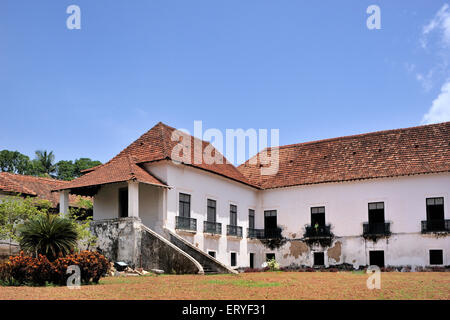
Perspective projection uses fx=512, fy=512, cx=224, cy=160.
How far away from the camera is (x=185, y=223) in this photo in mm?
24734

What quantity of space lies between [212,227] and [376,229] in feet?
30.3

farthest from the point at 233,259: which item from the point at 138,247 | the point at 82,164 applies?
the point at 82,164

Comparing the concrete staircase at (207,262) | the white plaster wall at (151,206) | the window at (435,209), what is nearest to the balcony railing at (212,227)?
the white plaster wall at (151,206)

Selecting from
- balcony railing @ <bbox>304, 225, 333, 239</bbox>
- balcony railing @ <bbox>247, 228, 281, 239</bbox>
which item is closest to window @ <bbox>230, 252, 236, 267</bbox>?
balcony railing @ <bbox>247, 228, 281, 239</bbox>

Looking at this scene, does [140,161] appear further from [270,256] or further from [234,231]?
[270,256]

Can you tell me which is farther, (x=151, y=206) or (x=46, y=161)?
(x=46, y=161)

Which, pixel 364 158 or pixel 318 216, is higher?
pixel 364 158

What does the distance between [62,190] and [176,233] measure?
228 inches

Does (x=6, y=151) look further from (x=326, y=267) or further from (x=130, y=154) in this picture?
(x=326, y=267)

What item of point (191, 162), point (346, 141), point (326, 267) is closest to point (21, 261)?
point (191, 162)

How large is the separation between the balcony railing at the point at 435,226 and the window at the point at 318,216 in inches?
224

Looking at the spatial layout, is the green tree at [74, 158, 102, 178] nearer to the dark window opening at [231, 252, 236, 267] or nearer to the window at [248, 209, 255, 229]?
the window at [248, 209, 255, 229]

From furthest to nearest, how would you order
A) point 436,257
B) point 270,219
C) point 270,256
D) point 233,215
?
point 270,219, point 270,256, point 233,215, point 436,257

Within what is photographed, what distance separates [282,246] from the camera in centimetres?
3122
